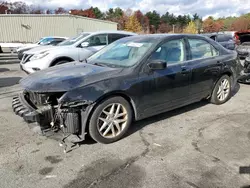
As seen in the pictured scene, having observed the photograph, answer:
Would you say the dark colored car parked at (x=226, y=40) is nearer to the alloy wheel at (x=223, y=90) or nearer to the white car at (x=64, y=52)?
the white car at (x=64, y=52)

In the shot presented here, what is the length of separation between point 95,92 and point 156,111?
1.27 m

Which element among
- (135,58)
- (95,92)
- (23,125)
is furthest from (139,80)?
(23,125)

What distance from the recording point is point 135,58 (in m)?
4.04

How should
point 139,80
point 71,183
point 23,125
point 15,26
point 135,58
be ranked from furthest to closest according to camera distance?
1. point 15,26
2. point 23,125
3. point 135,58
4. point 139,80
5. point 71,183

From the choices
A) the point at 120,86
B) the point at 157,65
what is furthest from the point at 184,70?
the point at 120,86

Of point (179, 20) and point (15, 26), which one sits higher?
point (179, 20)

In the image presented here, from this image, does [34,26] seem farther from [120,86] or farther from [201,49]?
[120,86]

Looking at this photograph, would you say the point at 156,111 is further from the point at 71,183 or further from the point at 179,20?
the point at 179,20

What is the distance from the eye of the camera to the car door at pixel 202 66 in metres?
4.62

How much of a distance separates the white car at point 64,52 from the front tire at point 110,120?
10.7 feet

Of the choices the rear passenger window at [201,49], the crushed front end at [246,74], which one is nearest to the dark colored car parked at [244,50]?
the crushed front end at [246,74]

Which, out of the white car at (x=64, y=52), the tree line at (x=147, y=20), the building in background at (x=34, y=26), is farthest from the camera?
the tree line at (x=147, y=20)

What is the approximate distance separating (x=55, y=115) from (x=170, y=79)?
6.54 feet

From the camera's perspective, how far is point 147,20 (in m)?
89.1
